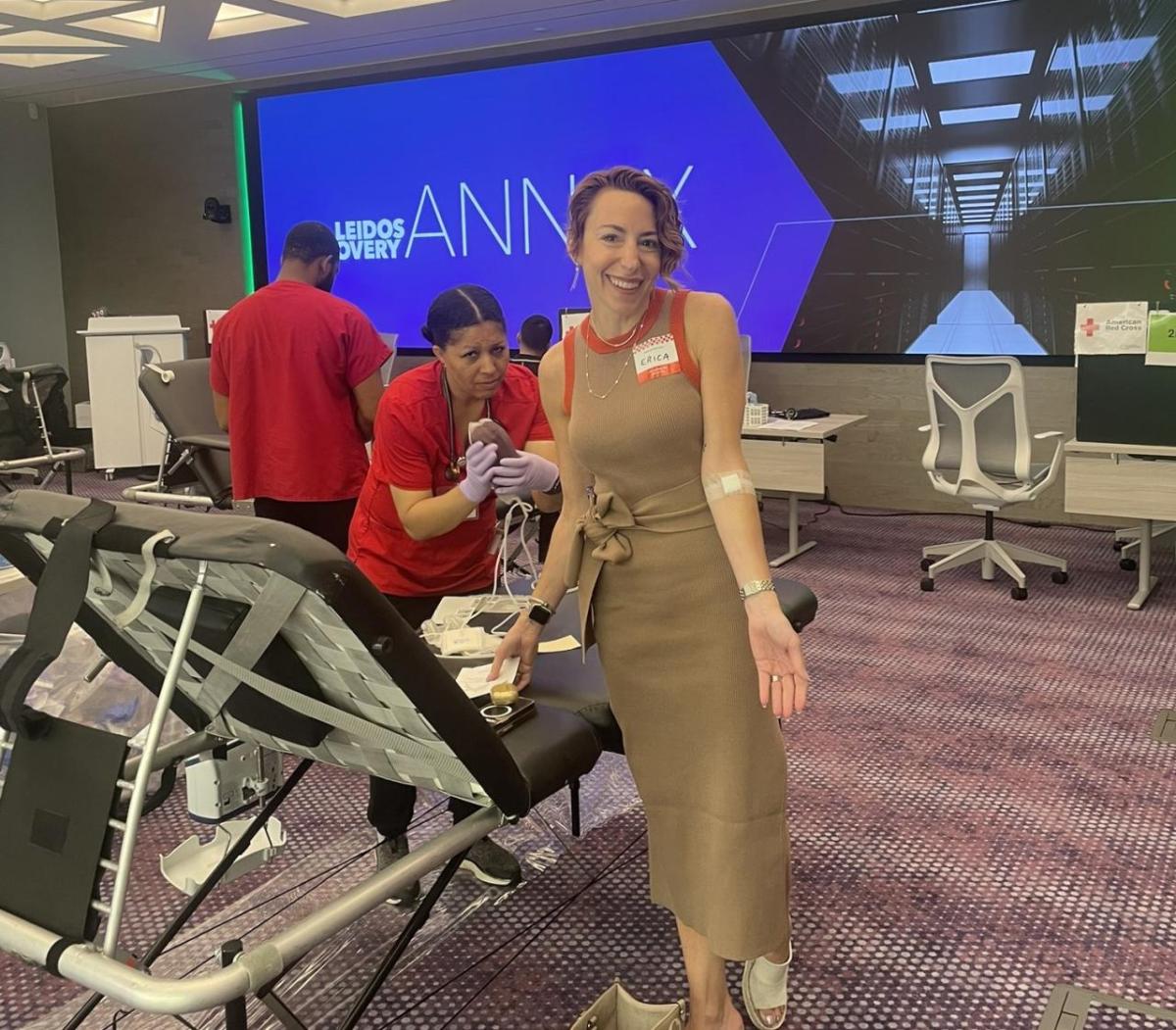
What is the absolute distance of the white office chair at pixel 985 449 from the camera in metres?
4.46

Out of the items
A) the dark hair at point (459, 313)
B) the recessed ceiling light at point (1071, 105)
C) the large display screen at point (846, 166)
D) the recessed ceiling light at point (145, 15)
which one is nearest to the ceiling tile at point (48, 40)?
the recessed ceiling light at point (145, 15)

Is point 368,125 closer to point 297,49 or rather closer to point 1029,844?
point 297,49

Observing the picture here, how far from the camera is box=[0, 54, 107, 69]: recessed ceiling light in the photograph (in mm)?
7508

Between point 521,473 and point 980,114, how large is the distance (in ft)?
16.0

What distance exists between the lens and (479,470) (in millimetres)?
1946

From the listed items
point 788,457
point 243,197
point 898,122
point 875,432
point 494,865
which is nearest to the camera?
point 494,865

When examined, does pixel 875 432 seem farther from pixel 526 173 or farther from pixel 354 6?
pixel 354 6

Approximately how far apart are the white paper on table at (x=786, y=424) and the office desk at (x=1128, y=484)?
1.25 meters

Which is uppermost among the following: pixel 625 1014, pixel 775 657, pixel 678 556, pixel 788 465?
pixel 678 556

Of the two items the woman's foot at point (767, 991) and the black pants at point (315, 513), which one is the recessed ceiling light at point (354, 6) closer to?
the black pants at point (315, 513)

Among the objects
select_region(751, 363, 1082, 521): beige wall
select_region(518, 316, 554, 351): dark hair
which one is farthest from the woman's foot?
select_region(751, 363, 1082, 521): beige wall

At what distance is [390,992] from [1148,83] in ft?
18.3

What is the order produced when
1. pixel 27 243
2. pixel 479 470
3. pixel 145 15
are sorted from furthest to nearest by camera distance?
pixel 27 243
pixel 145 15
pixel 479 470

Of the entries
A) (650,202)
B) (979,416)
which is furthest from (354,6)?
(650,202)
